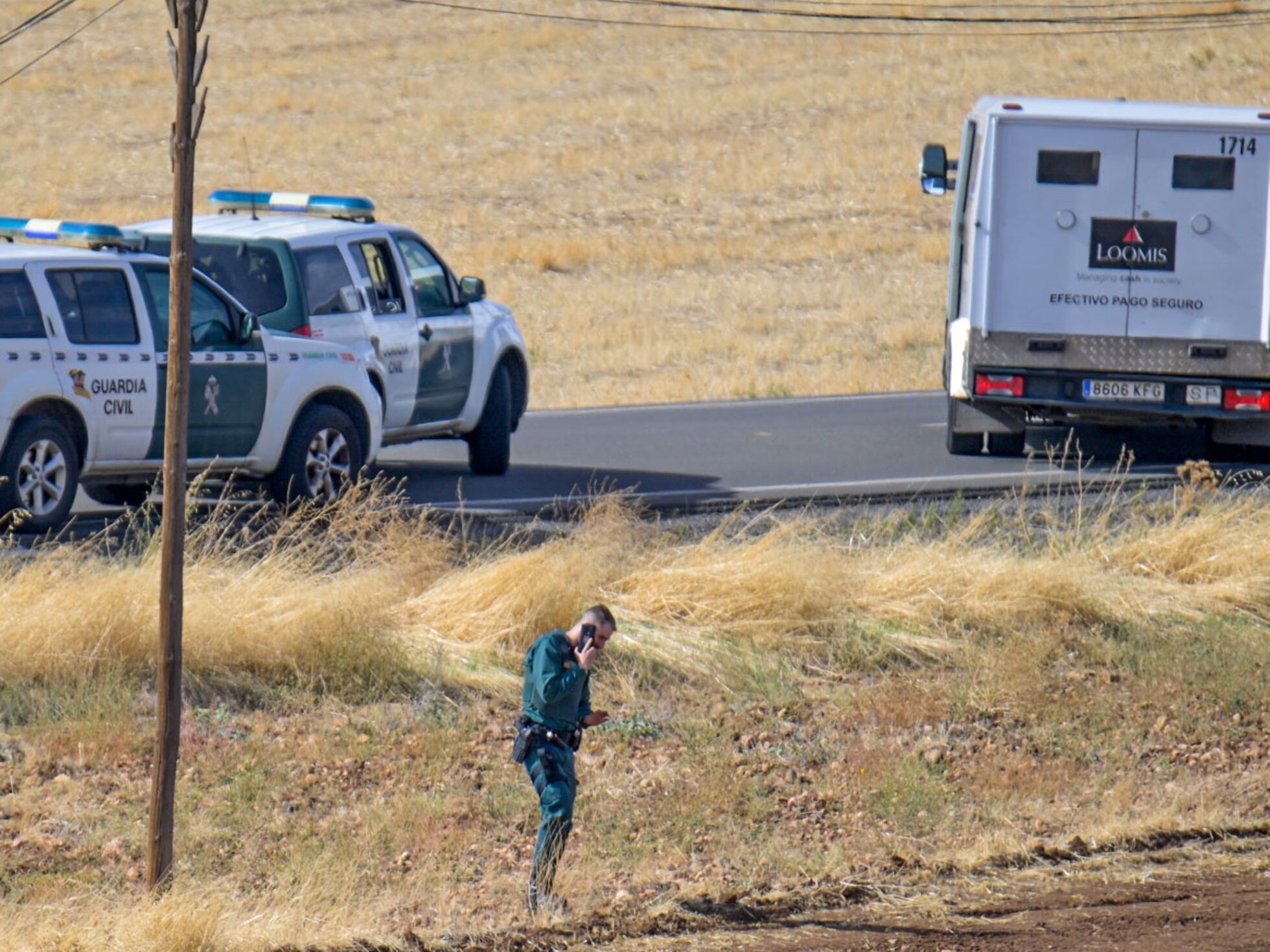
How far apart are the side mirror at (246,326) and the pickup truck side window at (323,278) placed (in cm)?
117

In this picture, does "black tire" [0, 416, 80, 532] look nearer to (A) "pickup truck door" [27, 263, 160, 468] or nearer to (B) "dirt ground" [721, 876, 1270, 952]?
(A) "pickup truck door" [27, 263, 160, 468]

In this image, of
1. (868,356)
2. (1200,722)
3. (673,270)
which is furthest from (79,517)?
(673,270)

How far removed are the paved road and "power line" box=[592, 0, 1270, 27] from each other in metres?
45.6

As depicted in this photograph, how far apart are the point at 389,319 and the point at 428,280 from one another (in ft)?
2.87

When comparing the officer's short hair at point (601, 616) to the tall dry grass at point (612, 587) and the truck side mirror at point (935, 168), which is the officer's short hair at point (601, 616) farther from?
the truck side mirror at point (935, 168)

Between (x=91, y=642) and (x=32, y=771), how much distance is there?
93 cm

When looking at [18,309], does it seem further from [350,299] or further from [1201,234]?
[1201,234]

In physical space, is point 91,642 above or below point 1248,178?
below

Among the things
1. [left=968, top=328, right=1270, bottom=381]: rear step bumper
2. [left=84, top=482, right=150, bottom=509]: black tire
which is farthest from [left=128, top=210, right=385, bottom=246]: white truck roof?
[left=968, top=328, right=1270, bottom=381]: rear step bumper

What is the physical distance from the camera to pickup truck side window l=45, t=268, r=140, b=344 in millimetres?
10477

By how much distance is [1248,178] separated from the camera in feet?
44.5

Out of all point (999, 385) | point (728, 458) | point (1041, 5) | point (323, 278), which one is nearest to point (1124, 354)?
point (999, 385)

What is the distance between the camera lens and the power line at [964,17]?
200ft

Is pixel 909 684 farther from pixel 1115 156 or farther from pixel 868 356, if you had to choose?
pixel 868 356
